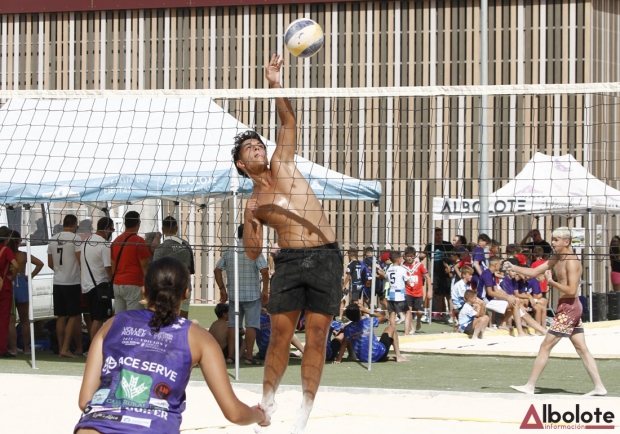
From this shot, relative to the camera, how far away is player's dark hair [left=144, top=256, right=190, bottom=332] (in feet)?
11.4

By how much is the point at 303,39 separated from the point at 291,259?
177 centimetres

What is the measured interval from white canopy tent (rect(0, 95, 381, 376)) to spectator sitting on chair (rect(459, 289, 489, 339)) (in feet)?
13.2

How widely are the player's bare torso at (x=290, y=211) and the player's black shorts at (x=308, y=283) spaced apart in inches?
2.8

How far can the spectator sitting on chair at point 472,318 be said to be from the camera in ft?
43.9

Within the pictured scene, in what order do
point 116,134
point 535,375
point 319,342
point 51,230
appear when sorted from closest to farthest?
point 319,342
point 535,375
point 116,134
point 51,230

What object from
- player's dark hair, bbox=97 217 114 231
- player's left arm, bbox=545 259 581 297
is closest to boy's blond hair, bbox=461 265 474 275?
player's dark hair, bbox=97 217 114 231

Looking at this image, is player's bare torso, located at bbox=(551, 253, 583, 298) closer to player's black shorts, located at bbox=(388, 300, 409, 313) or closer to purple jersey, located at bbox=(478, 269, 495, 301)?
player's black shorts, located at bbox=(388, 300, 409, 313)

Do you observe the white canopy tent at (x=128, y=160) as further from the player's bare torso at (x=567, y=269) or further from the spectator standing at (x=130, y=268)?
the player's bare torso at (x=567, y=269)

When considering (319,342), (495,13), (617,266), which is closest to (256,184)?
(319,342)

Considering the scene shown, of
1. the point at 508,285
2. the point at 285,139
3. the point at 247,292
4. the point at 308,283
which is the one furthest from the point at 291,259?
the point at 508,285

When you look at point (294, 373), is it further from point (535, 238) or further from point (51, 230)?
point (535, 238)

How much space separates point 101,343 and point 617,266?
602 inches

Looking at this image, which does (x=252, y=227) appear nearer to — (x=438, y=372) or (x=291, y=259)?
(x=291, y=259)

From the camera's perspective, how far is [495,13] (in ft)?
74.6
